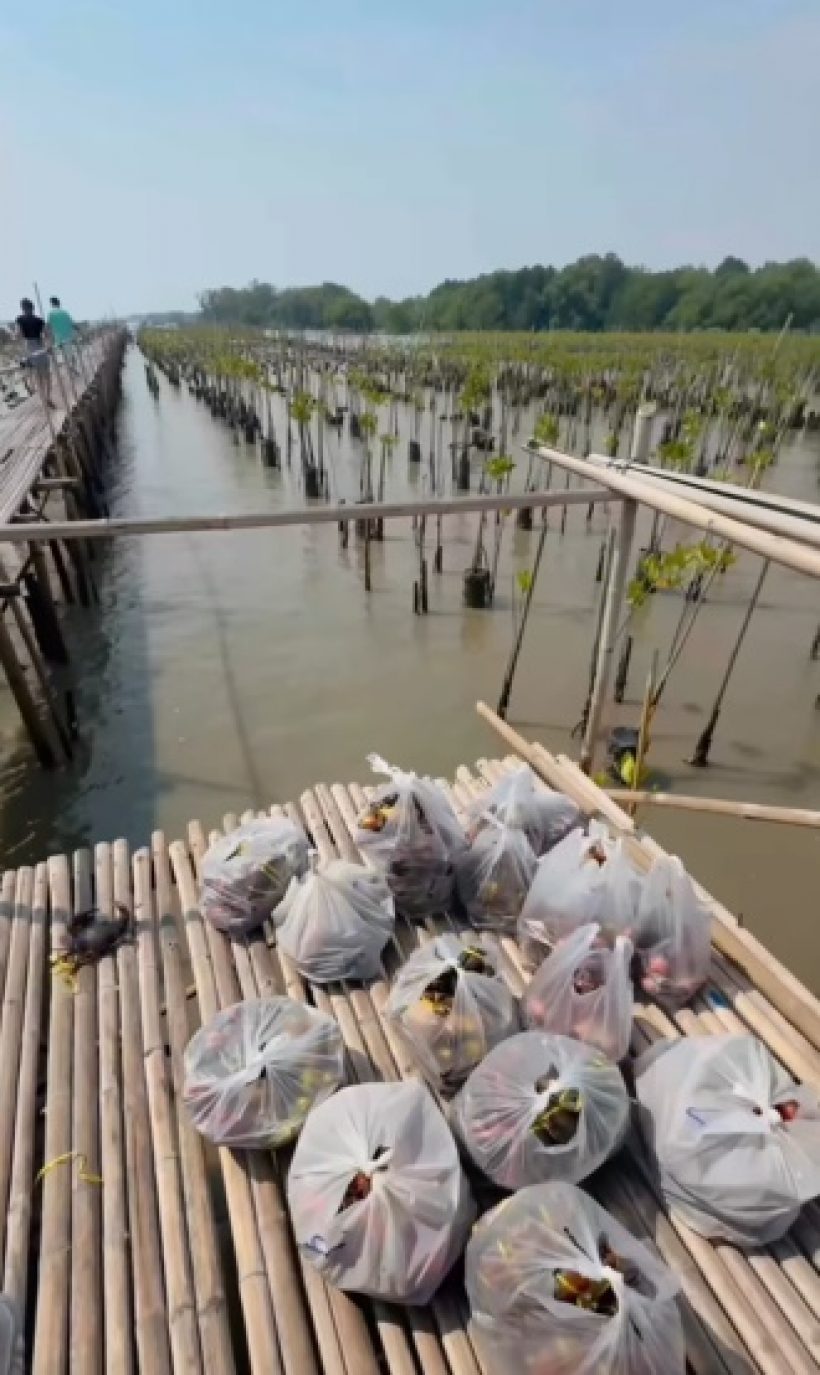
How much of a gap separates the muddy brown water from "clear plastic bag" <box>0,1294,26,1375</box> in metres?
3.98

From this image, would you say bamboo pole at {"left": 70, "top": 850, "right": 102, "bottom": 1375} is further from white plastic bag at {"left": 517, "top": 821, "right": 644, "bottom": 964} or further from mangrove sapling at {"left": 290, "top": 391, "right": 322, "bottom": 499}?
mangrove sapling at {"left": 290, "top": 391, "right": 322, "bottom": 499}

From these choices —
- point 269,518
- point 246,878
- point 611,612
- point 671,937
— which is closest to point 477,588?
point 611,612

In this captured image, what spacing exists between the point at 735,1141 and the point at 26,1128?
7.09ft

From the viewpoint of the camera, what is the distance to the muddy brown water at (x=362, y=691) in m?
5.66

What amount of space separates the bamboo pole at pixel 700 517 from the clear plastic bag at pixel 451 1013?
1.68 metres

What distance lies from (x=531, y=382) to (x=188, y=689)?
21.7 metres

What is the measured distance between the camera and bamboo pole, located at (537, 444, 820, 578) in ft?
7.55

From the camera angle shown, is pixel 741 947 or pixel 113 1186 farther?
pixel 741 947

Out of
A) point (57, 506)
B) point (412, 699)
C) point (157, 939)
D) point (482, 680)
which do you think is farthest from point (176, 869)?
point (57, 506)

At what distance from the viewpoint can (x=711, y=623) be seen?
30.0ft

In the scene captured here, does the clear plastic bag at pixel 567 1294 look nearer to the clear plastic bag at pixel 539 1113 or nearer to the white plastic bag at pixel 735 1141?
the clear plastic bag at pixel 539 1113

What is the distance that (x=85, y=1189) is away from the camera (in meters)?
2.09

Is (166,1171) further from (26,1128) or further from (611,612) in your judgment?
(611,612)

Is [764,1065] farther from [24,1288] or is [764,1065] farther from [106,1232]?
[24,1288]
